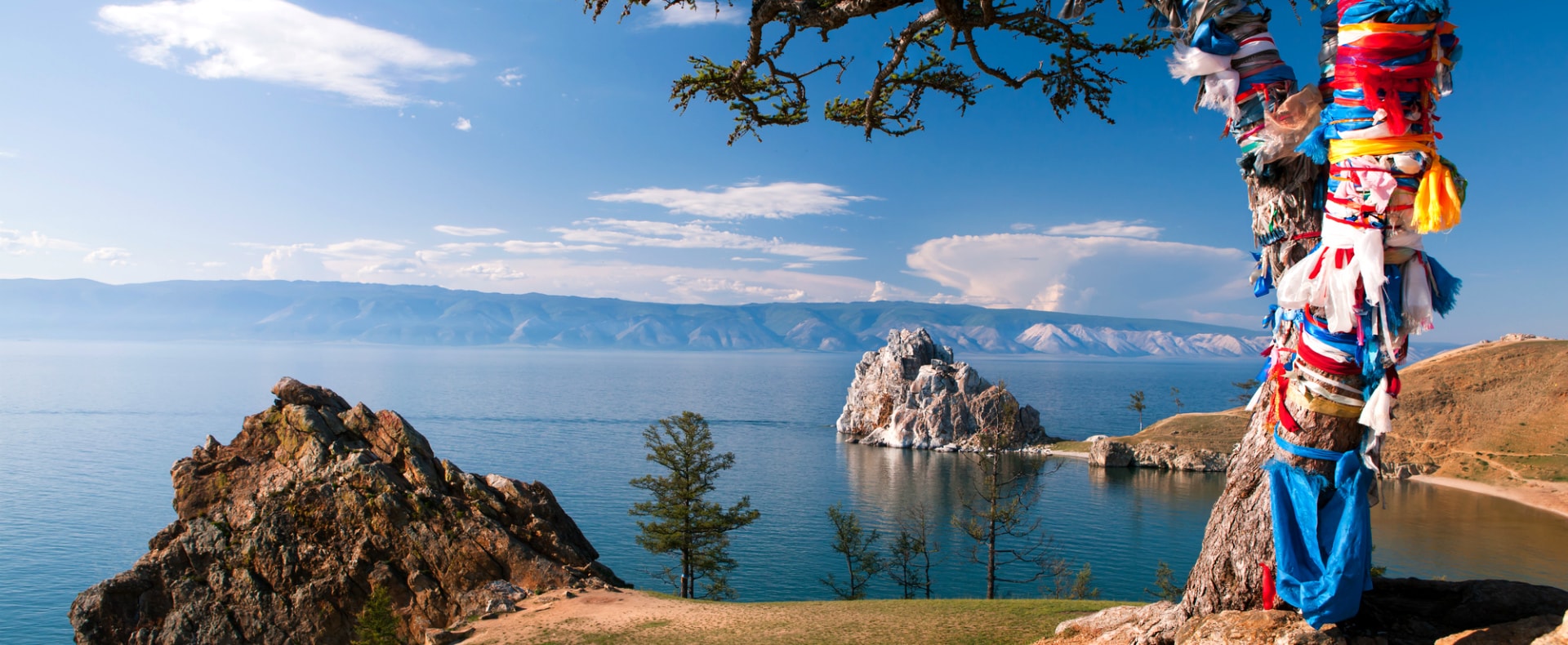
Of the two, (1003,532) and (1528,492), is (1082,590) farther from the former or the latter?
(1528,492)

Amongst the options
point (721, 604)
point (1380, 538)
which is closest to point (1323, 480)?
point (721, 604)

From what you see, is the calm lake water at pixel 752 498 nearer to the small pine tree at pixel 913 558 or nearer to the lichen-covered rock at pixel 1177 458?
the small pine tree at pixel 913 558

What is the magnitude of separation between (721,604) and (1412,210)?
1774cm

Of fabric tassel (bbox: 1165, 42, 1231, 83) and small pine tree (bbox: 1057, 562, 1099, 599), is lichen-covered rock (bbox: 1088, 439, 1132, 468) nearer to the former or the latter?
small pine tree (bbox: 1057, 562, 1099, 599)

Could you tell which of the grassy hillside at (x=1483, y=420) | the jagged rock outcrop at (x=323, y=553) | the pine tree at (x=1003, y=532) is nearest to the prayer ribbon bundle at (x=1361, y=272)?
the jagged rock outcrop at (x=323, y=553)

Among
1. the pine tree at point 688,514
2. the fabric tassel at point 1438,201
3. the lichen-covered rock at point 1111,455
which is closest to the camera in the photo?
the fabric tassel at point 1438,201

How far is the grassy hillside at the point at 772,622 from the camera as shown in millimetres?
15781

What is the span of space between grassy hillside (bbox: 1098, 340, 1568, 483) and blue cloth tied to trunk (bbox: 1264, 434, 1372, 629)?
7625 centimetres

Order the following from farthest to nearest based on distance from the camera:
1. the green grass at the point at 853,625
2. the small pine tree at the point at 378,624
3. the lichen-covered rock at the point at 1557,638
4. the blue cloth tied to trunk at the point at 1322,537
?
1. the small pine tree at the point at 378,624
2. the green grass at the point at 853,625
3. the blue cloth tied to trunk at the point at 1322,537
4. the lichen-covered rock at the point at 1557,638

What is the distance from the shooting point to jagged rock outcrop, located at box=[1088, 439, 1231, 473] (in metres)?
78.2

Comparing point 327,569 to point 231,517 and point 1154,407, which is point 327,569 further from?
point 1154,407

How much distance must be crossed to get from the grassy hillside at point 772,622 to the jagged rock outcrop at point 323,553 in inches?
106

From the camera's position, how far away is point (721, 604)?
20109 millimetres

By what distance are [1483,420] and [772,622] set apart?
89265 mm
